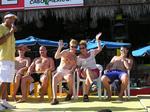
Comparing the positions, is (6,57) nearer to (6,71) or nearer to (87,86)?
(6,71)

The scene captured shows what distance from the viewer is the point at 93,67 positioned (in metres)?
9.91

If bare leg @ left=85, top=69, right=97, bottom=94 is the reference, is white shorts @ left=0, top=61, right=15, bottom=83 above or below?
above

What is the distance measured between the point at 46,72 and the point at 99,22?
6769 mm

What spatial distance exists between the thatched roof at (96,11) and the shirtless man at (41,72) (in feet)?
16.2

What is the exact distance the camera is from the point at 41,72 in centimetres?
1020

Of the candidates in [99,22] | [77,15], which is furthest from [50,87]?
[99,22]

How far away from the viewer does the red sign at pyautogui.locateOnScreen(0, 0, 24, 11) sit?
1529 cm

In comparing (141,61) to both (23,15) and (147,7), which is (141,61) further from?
(23,15)

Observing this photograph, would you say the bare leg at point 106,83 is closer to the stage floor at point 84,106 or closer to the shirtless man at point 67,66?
the stage floor at point 84,106

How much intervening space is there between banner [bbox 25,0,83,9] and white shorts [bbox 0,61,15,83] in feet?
22.7

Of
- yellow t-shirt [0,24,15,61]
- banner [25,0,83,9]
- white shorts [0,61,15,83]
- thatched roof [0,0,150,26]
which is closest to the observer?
white shorts [0,61,15,83]

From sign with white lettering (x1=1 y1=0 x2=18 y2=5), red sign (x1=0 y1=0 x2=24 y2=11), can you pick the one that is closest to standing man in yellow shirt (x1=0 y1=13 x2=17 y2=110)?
red sign (x1=0 y1=0 x2=24 y2=11)

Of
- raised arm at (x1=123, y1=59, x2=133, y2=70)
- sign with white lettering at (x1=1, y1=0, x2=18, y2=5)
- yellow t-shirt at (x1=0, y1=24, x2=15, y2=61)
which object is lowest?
raised arm at (x1=123, y1=59, x2=133, y2=70)

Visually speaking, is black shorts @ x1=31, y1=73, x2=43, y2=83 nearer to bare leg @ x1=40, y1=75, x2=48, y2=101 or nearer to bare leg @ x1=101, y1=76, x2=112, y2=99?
bare leg @ x1=40, y1=75, x2=48, y2=101
